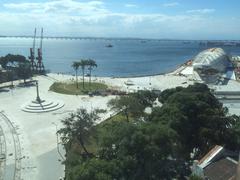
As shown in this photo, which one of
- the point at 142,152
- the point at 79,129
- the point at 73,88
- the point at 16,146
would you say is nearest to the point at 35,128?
the point at 16,146

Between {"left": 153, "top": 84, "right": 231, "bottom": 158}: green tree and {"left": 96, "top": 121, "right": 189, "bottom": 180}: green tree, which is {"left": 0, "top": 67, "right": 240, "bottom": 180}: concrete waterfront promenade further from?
{"left": 153, "top": 84, "right": 231, "bottom": 158}: green tree

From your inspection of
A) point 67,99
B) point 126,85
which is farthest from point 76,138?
point 126,85

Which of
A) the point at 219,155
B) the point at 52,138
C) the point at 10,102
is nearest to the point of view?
the point at 219,155

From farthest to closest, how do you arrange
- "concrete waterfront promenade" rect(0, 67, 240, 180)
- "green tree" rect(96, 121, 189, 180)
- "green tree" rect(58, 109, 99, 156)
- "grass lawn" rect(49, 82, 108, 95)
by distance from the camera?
"grass lawn" rect(49, 82, 108, 95), "concrete waterfront promenade" rect(0, 67, 240, 180), "green tree" rect(58, 109, 99, 156), "green tree" rect(96, 121, 189, 180)

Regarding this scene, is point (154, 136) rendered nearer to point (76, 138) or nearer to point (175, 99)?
point (76, 138)

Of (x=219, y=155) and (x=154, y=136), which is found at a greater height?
(x=154, y=136)

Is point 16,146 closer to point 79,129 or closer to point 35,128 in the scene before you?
point 35,128

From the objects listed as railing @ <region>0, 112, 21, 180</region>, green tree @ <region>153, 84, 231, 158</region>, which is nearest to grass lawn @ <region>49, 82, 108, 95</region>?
railing @ <region>0, 112, 21, 180</region>
